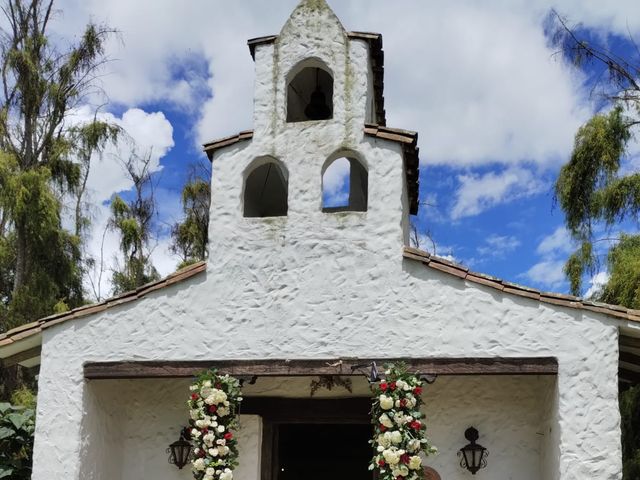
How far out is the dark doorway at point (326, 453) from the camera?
11602 millimetres

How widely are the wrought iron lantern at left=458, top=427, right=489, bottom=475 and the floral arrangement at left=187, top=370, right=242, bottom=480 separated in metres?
2.38

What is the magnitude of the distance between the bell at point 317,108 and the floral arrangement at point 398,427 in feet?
11.5

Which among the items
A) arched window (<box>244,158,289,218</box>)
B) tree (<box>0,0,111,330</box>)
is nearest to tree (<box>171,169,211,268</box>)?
tree (<box>0,0,111,330</box>)

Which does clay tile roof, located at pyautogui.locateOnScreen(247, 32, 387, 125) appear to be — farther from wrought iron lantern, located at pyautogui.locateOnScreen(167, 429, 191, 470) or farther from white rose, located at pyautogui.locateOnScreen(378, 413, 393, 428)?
wrought iron lantern, located at pyautogui.locateOnScreen(167, 429, 191, 470)

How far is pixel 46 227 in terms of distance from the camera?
1520 cm

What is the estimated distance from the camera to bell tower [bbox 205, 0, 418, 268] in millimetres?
7824

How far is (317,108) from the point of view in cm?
944

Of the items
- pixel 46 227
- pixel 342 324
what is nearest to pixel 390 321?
pixel 342 324

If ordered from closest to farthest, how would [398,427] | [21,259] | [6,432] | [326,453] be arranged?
[398,427], [6,432], [326,453], [21,259]

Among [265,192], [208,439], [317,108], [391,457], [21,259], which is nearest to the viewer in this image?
[391,457]

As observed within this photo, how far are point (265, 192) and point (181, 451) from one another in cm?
332

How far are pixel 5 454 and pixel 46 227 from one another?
22.5 ft

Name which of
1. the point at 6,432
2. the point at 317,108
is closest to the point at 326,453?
the point at 6,432

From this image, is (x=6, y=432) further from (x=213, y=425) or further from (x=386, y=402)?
(x=386, y=402)
